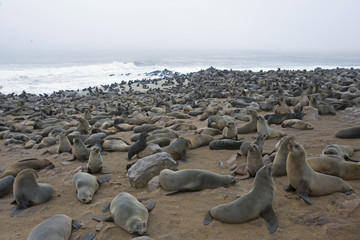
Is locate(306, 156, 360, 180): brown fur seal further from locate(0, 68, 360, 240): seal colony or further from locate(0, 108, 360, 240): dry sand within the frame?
locate(0, 108, 360, 240): dry sand

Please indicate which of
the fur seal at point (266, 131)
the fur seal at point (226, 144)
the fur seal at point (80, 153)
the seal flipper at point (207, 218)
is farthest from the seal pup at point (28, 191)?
the fur seal at point (266, 131)

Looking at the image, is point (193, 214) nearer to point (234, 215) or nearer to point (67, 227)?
point (234, 215)

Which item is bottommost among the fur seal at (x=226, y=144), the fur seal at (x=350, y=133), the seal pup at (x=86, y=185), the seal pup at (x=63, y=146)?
the seal pup at (x=63, y=146)

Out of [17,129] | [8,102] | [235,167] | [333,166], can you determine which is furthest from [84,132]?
[8,102]

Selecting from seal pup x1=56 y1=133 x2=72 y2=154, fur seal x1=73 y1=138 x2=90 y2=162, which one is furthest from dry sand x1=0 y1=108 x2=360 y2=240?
seal pup x1=56 y1=133 x2=72 y2=154

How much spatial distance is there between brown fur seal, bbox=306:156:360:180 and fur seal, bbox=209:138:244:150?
7.06 ft

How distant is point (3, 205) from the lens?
5.16 m

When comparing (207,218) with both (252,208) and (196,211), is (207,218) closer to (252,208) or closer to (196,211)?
(196,211)

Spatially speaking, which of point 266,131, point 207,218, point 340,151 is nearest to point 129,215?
point 207,218

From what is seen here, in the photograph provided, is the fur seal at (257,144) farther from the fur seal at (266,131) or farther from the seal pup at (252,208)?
the seal pup at (252,208)

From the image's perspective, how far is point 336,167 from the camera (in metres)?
4.54

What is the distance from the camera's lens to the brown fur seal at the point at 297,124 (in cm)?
777

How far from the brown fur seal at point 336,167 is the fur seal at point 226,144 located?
7.06ft

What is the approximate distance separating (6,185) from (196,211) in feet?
13.0
